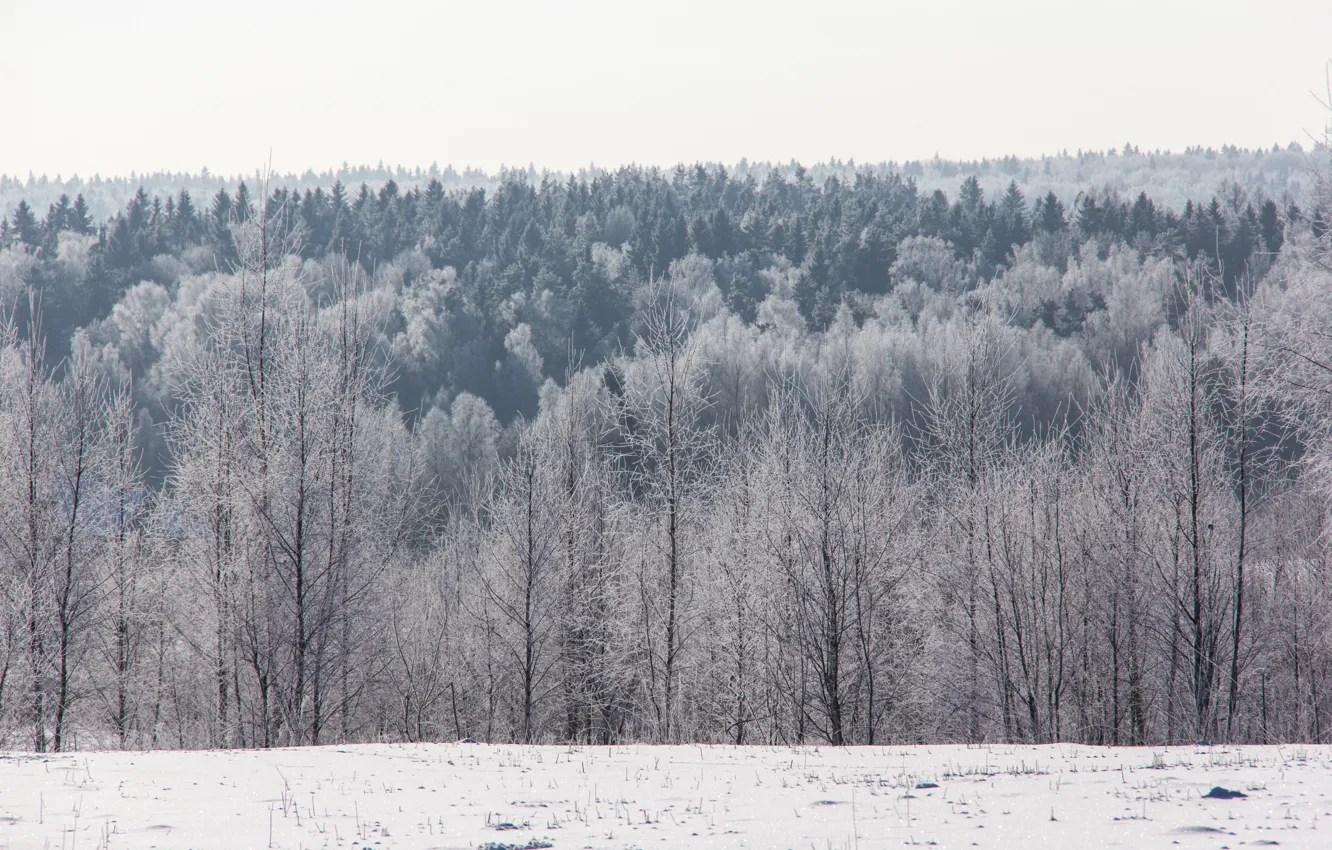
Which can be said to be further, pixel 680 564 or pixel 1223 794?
pixel 680 564

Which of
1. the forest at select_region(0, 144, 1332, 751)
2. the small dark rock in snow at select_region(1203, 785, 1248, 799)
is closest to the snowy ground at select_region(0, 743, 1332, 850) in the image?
the small dark rock in snow at select_region(1203, 785, 1248, 799)

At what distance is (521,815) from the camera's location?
9.85 meters

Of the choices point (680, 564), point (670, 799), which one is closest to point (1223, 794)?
point (670, 799)

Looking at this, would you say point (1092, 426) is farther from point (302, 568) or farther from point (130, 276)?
point (130, 276)

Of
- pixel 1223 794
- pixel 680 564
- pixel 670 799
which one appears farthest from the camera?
pixel 680 564

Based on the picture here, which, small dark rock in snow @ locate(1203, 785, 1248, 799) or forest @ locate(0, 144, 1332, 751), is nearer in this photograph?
small dark rock in snow @ locate(1203, 785, 1248, 799)

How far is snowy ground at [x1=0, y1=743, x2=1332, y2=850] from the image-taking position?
8.68 meters

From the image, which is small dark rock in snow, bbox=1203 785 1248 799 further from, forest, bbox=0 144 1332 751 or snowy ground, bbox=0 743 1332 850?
forest, bbox=0 144 1332 751

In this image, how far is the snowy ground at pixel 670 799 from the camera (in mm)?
8680

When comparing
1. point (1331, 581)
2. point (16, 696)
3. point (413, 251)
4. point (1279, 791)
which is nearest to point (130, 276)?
point (413, 251)

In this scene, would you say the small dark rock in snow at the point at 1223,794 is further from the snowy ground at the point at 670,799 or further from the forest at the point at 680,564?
the forest at the point at 680,564

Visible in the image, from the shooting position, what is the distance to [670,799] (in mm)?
Answer: 10477

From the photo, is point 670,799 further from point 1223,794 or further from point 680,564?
point 680,564

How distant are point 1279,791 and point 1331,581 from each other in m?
24.5
